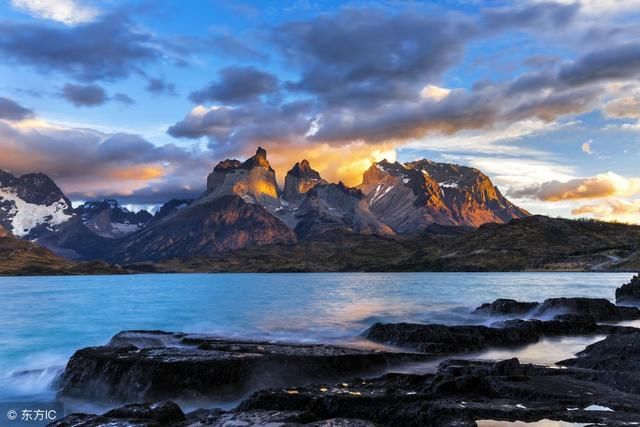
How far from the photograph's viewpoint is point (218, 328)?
6544cm

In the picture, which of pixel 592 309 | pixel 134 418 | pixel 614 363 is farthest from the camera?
pixel 592 309

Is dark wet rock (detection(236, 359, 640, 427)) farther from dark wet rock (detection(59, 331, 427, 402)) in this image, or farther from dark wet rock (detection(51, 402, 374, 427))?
dark wet rock (detection(59, 331, 427, 402))

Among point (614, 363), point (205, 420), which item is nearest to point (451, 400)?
point (205, 420)

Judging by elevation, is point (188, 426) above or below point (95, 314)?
above

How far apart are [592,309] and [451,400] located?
51004 millimetres

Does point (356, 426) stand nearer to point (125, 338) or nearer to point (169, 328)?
point (125, 338)

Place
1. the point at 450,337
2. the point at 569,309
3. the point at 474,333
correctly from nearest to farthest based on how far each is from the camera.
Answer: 1. the point at 450,337
2. the point at 474,333
3. the point at 569,309

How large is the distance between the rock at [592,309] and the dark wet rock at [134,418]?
55.4 m

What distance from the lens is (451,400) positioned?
68.6 feet

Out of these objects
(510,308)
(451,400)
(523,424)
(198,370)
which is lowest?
(510,308)

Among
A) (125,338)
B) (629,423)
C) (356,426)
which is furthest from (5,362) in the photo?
(629,423)

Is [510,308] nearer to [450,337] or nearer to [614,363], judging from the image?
[450,337]

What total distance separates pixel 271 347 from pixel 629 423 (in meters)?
24.4

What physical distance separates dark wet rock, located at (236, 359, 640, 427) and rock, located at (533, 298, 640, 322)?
41.7m
